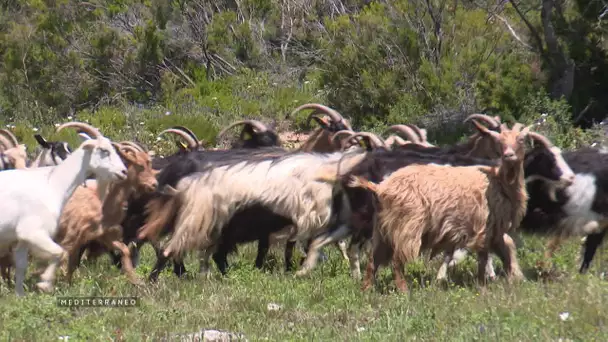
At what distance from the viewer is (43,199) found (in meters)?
8.89

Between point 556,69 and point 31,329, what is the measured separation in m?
13.1

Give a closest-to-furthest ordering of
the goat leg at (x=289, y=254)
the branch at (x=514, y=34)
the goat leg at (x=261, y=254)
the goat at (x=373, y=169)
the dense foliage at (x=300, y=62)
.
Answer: the goat at (x=373, y=169) < the goat leg at (x=261, y=254) < the goat leg at (x=289, y=254) < the dense foliage at (x=300, y=62) < the branch at (x=514, y=34)

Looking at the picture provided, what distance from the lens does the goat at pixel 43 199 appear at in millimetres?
8750

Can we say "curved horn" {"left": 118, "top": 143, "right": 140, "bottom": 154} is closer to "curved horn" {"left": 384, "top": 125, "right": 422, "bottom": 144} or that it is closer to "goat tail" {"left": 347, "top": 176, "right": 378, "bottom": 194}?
"goat tail" {"left": 347, "top": 176, "right": 378, "bottom": 194}

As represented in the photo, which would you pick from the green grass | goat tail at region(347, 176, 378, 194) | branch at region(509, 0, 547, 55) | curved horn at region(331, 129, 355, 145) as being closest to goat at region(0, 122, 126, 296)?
the green grass

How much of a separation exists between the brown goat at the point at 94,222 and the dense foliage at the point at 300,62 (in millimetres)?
7980

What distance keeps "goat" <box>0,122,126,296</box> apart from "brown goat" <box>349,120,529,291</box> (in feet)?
7.92

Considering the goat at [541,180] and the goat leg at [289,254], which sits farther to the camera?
the goat leg at [289,254]

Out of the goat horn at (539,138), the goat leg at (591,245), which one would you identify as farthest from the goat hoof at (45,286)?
the goat leg at (591,245)

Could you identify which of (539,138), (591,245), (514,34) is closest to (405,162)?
(539,138)

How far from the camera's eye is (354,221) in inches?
421

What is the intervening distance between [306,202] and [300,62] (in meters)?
16.8

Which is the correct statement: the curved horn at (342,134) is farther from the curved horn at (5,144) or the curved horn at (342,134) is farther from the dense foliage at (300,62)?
the dense foliage at (300,62)

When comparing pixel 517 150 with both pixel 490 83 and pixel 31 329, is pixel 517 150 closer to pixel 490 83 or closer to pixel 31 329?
pixel 31 329
